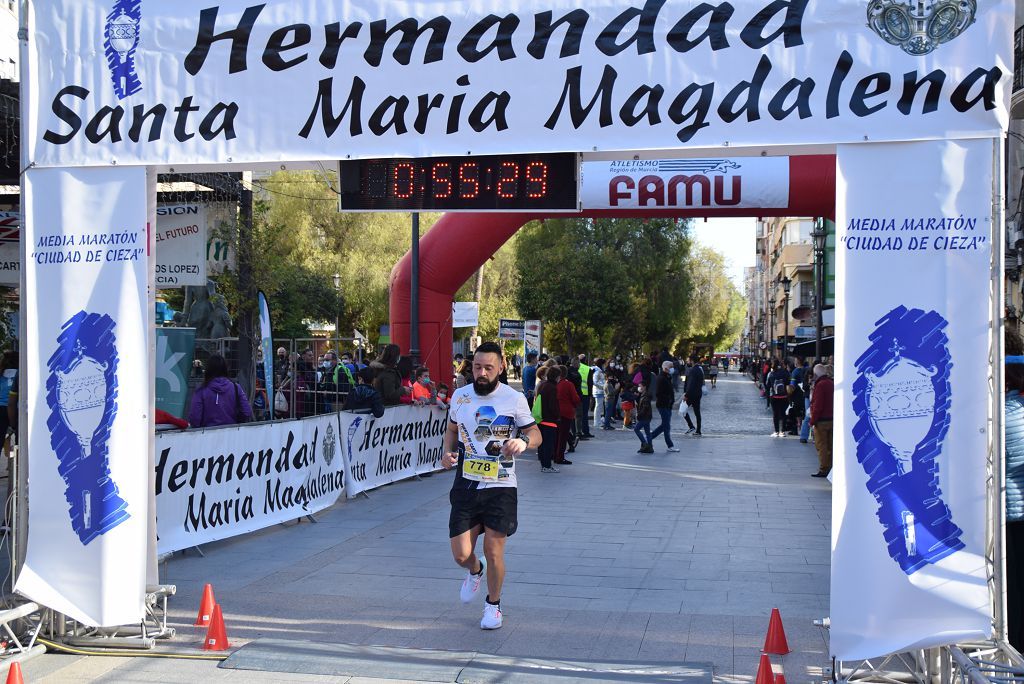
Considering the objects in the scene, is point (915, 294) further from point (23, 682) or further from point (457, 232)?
point (457, 232)

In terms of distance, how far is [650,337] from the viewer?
1875 inches

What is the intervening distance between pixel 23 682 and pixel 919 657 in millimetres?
4596

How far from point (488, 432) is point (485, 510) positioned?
49 cm

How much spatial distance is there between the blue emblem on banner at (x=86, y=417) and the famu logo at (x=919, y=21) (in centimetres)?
449

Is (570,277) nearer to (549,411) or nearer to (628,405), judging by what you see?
(628,405)

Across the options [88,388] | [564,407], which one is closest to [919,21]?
[88,388]

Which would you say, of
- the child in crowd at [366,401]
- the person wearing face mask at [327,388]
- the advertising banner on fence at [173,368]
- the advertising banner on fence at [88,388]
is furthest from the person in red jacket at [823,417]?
the advertising banner on fence at [88,388]

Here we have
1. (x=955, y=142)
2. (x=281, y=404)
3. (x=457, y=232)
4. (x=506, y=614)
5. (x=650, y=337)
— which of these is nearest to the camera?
(x=955, y=142)

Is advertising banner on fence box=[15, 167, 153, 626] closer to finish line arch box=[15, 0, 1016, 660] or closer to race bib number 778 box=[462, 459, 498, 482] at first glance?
finish line arch box=[15, 0, 1016, 660]

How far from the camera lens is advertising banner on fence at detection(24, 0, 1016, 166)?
5141mm

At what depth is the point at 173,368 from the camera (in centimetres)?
1292

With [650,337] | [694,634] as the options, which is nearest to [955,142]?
[694,634]

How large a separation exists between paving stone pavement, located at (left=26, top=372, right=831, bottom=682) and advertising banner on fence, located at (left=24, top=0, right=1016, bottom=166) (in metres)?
2.87

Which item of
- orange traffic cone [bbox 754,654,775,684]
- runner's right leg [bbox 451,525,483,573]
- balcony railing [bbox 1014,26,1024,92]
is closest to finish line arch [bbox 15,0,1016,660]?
orange traffic cone [bbox 754,654,775,684]
